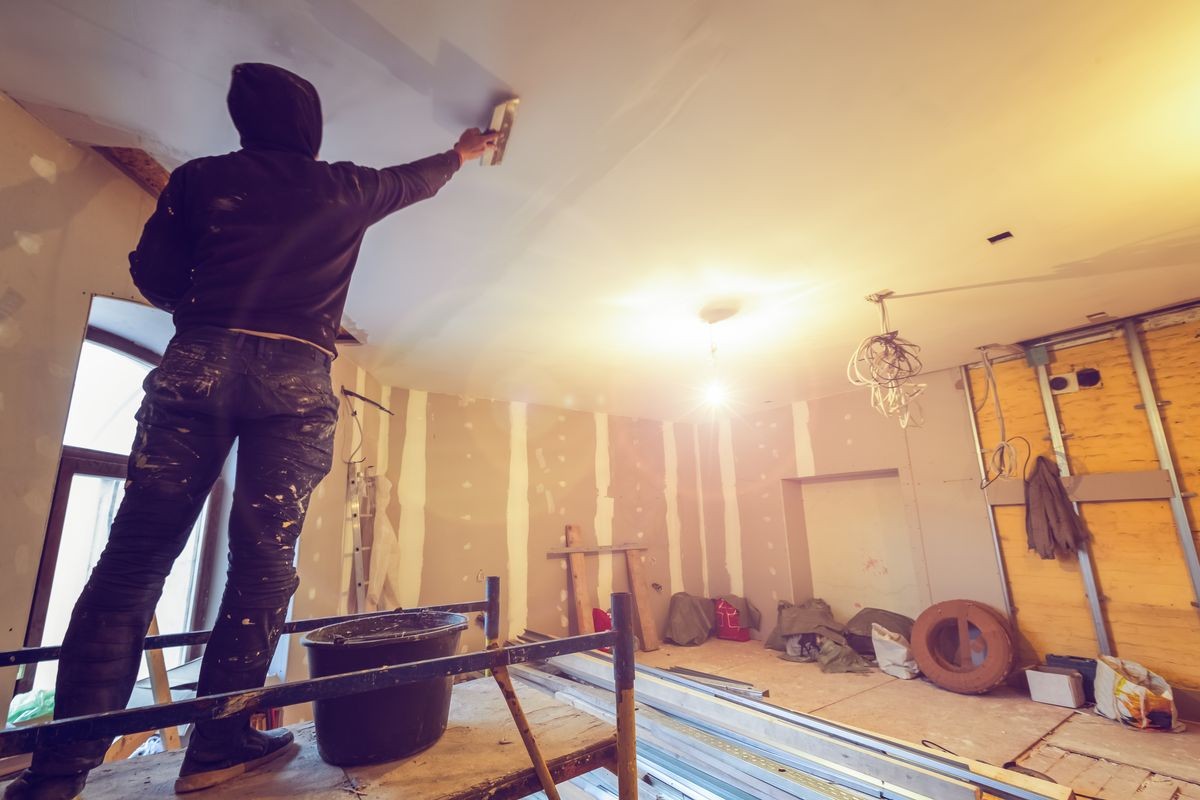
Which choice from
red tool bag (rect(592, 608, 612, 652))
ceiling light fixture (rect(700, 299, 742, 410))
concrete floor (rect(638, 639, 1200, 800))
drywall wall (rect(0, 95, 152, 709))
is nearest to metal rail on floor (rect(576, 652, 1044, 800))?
concrete floor (rect(638, 639, 1200, 800))

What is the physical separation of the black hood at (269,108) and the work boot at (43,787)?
50.2 inches

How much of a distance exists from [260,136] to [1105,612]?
5306 millimetres

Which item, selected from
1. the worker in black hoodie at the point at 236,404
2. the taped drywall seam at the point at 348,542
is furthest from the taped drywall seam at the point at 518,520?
the worker in black hoodie at the point at 236,404

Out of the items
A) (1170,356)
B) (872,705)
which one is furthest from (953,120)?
(872,705)

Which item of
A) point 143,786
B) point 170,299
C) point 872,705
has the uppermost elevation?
point 170,299

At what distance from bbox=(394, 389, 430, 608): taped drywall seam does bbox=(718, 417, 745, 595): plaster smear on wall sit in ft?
11.4

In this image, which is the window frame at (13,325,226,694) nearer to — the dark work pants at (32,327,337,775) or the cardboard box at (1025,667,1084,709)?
the dark work pants at (32,327,337,775)

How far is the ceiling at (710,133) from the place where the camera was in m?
1.33

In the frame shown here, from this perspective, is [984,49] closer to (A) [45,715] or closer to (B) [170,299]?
(B) [170,299]

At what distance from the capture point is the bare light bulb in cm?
484

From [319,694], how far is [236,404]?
0.57 metres

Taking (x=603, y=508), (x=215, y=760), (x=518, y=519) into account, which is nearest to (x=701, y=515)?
(x=603, y=508)

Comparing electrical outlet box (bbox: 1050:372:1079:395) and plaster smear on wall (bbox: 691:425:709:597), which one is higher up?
electrical outlet box (bbox: 1050:372:1079:395)

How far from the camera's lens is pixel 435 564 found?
4379 millimetres
